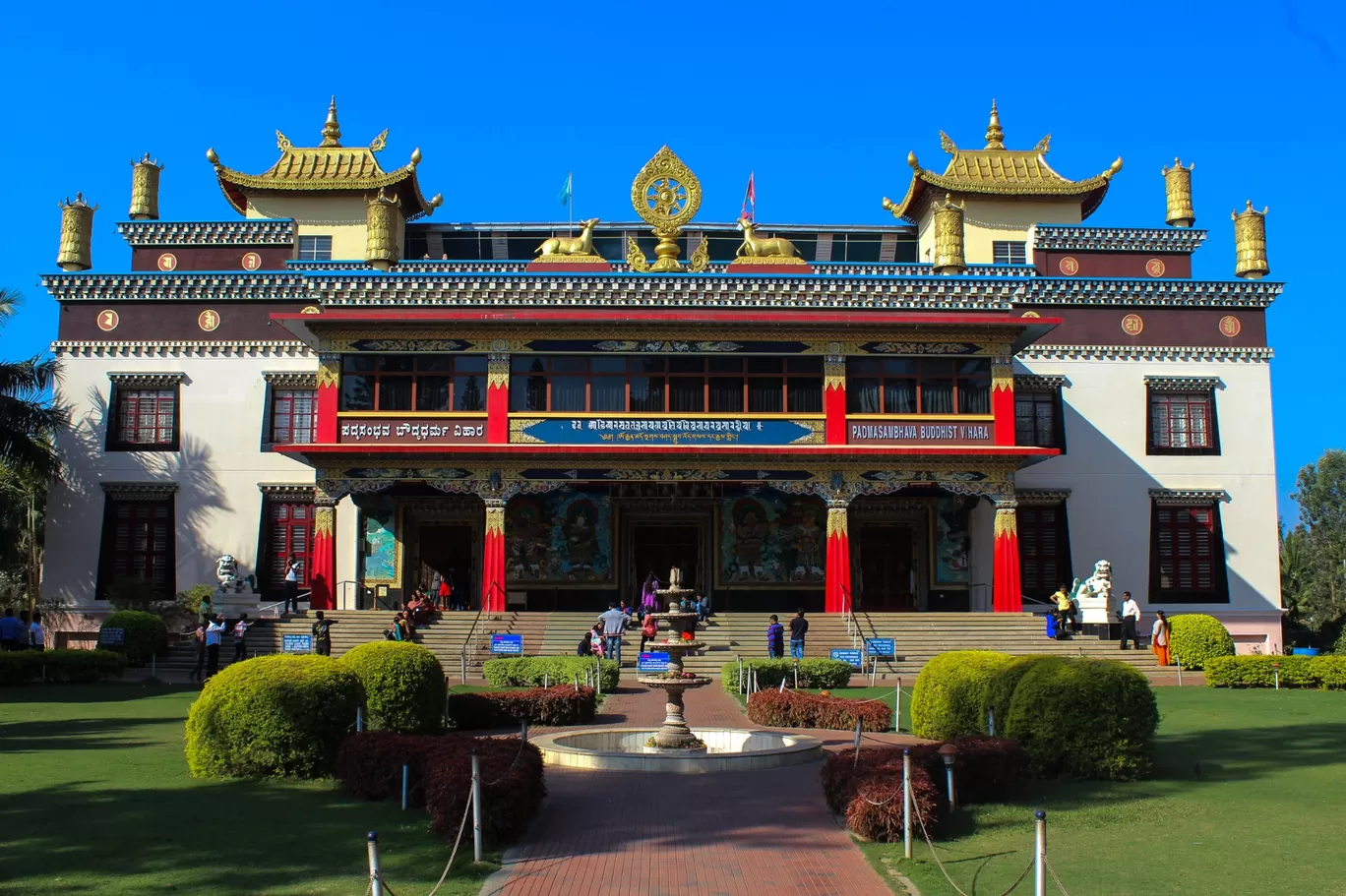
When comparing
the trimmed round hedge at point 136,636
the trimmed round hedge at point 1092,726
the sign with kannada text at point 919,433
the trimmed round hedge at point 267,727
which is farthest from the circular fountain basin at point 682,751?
the sign with kannada text at point 919,433

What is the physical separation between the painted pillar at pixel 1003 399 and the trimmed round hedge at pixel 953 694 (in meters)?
16.3

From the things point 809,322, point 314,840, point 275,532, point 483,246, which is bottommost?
point 314,840

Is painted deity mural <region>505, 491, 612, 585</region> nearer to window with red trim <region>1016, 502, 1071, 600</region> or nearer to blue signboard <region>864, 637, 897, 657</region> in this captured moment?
blue signboard <region>864, 637, 897, 657</region>

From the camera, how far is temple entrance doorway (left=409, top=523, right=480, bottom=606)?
38.4m

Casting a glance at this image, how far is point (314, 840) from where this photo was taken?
463 inches

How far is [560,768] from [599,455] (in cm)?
1794

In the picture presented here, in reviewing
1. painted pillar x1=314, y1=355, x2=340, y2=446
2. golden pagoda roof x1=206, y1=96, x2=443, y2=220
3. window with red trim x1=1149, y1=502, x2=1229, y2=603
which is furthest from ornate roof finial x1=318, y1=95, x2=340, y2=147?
window with red trim x1=1149, y1=502, x2=1229, y2=603

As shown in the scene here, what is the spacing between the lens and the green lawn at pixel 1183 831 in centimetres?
1048

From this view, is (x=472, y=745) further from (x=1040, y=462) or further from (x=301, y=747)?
(x=1040, y=462)

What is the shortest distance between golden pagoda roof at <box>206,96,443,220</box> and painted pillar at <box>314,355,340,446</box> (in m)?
11.2

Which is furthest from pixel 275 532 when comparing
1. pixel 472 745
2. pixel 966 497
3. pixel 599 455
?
pixel 472 745

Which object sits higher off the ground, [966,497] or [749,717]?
[966,497]

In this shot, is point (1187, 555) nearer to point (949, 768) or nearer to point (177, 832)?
point (949, 768)

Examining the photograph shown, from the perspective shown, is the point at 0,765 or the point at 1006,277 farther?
the point at 1006,277
